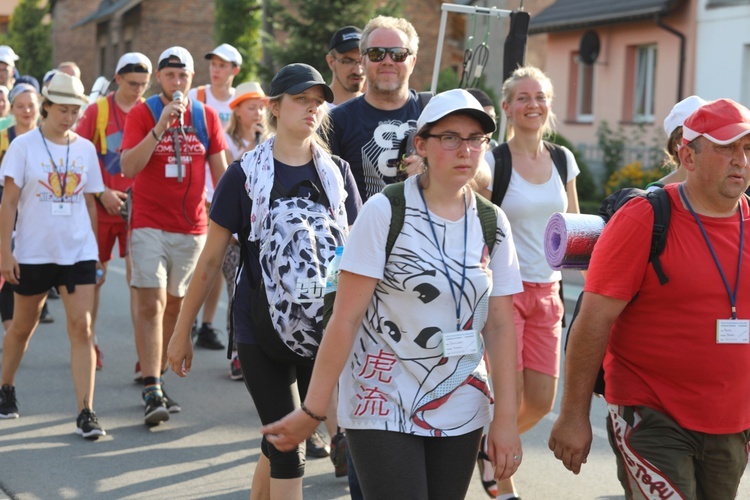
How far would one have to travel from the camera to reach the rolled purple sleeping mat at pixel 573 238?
3.81 metres

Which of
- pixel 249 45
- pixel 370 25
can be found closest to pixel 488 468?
pixel 370 25

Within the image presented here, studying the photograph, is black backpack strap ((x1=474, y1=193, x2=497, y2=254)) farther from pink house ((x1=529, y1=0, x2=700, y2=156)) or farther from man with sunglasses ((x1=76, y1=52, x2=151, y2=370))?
pink house ((x1=529, y1=0, x2=700, y2=156))

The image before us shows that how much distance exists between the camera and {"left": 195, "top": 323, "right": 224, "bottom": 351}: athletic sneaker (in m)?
9.41

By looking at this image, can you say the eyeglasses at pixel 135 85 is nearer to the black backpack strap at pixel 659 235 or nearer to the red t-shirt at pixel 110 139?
the red t-shirt at pixel 110 139

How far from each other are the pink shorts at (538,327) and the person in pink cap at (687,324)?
1.93 meters

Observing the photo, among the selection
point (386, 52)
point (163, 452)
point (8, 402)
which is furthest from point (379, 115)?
point (8, 402)

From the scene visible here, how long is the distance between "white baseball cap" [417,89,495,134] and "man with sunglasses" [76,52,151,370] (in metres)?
5.22

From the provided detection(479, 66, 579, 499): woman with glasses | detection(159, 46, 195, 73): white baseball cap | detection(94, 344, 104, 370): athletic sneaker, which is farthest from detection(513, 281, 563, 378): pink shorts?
detection(94, 344, 104, 370): athletic sneaker

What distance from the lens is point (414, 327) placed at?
346 cm

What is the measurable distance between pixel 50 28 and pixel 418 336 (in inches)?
2166

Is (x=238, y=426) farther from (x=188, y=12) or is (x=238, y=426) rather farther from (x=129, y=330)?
(x=188, y=12)

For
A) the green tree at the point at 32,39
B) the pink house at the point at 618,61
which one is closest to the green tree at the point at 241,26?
the pink house at the point at 618,61

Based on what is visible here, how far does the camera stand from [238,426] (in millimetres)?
7035

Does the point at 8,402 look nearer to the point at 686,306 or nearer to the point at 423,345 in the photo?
the point at 423,345
